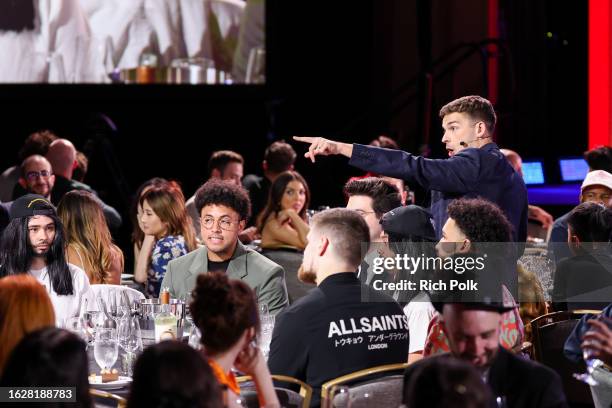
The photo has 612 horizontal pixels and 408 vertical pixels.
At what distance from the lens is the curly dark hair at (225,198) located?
4512 mm

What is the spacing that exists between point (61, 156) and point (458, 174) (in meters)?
4.14

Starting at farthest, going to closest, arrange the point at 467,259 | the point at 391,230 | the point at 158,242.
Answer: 1. the point at 158,242
2. the point at 391,230
3. the point at 467,259

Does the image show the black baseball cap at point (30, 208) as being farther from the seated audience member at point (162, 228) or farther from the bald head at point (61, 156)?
the bald head at point (61, 156)

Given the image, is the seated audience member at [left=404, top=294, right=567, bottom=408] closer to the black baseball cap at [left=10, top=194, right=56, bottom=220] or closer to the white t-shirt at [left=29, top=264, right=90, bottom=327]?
the white t-shirt at [left=29, top=264, right=90, bottom=327]

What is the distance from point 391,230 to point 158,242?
1.90 meters

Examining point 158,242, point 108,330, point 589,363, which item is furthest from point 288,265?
point 589,363

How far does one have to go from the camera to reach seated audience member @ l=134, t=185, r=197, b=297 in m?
5.48

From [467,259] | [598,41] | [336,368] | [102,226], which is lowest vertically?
[336,368]

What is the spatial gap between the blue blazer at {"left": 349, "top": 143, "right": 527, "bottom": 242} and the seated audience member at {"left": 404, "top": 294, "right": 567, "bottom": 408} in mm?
1513

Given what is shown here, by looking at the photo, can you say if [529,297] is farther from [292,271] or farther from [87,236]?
[292,271]

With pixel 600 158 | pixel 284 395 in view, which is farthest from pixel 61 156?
pixel 284 395

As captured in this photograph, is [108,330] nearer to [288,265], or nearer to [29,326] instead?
[29,326]

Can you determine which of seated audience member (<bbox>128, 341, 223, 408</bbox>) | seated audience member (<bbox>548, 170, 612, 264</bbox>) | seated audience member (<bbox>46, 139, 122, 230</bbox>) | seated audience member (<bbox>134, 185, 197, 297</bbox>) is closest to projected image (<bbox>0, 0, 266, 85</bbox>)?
seated audience member (<bbox>46, 139, 122, 230</bbox>)

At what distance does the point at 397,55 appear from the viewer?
1159cm
